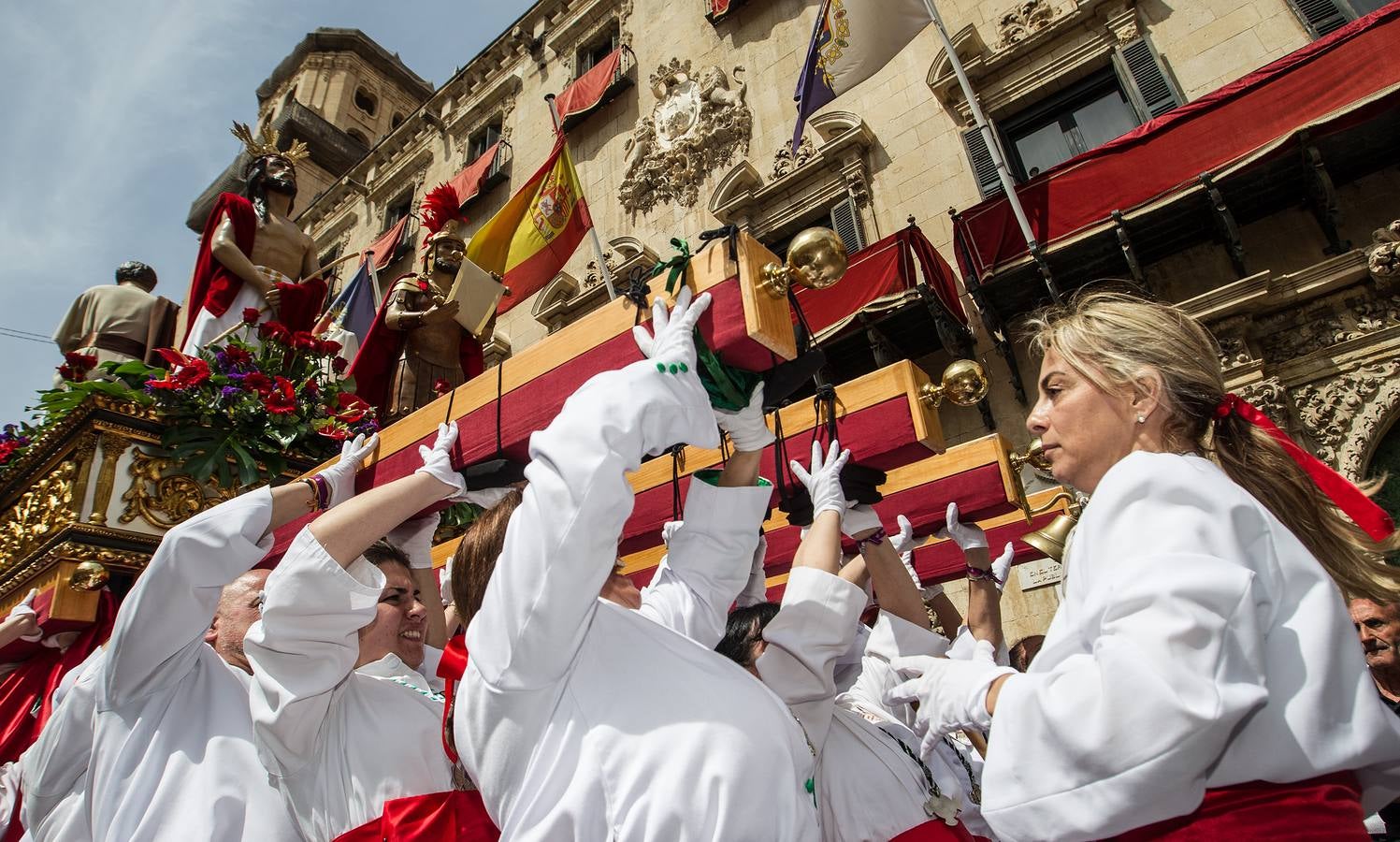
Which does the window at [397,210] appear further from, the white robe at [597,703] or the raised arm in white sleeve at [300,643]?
the white robe at [597,703]

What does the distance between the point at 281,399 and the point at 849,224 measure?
788 centimetres

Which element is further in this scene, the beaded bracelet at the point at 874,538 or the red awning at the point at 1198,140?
the red awning at the point at 1198,140

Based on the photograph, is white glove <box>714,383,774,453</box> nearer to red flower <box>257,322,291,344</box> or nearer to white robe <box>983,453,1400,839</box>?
white robe <box>983,453,1400,839</box>

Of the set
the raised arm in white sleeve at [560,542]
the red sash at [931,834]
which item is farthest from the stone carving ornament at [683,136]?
the raised arm in white sleeve at [560,542]

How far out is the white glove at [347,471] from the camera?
8.48ft

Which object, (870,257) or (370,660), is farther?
(870,257)

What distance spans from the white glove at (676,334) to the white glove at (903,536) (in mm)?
1794

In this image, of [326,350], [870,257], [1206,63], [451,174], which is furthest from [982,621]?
[451,174]

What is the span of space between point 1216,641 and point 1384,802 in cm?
68

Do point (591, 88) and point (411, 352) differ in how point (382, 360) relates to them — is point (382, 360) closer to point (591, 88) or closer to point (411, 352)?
point (411, 352)

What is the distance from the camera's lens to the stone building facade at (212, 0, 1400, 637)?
6.56 meters

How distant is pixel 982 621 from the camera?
3.21 m

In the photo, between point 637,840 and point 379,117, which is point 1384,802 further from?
point 379,117

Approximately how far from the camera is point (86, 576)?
10.2 ft
